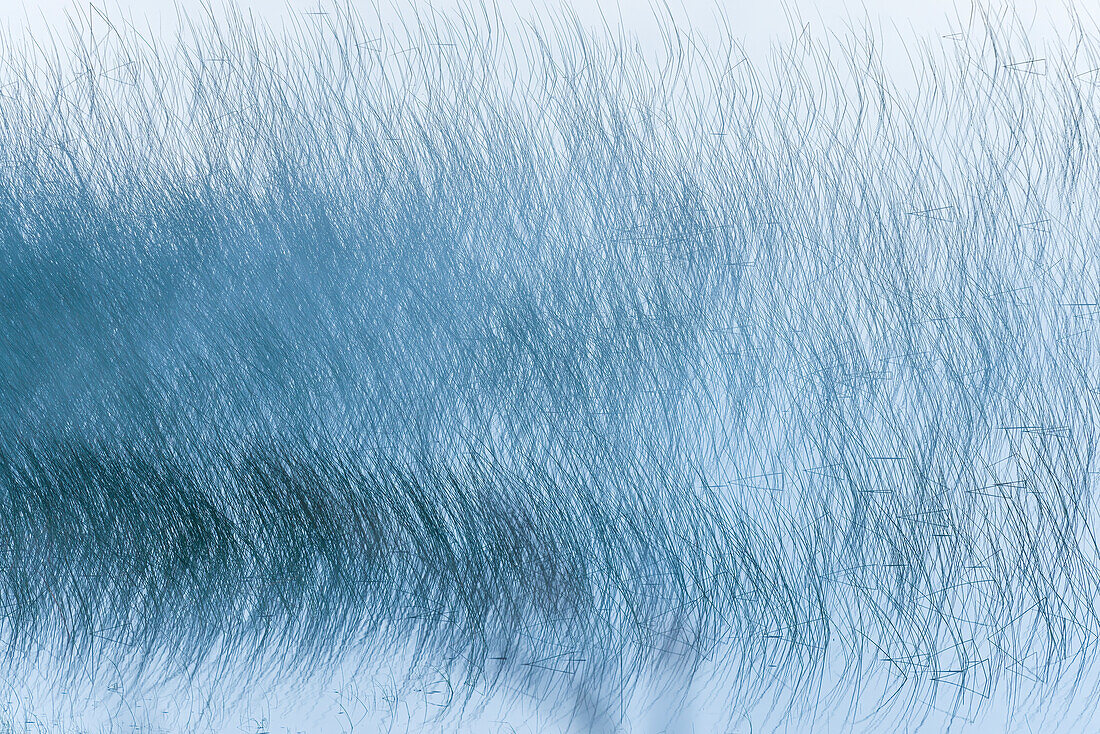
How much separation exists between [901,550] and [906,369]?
1.06ft

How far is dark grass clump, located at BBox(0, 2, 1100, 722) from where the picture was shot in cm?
134

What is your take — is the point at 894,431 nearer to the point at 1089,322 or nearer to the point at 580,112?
the point at 1089,322

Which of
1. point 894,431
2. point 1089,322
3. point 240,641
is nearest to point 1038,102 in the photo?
point 1089,322

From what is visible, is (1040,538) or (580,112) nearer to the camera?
(1040,538)

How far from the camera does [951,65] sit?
1.41m

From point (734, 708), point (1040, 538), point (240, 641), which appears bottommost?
point (240, 641)

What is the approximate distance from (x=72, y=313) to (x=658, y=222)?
111 cm

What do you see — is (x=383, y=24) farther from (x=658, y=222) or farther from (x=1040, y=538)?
(x=1040, y=538)

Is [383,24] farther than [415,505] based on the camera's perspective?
Yes

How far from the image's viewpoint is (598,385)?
138 cm

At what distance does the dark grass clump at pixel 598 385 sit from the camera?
1.34 meters

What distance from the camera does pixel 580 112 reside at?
145 cm

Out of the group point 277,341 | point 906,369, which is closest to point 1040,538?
point 906,369

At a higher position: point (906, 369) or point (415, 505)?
point (906, 369)
